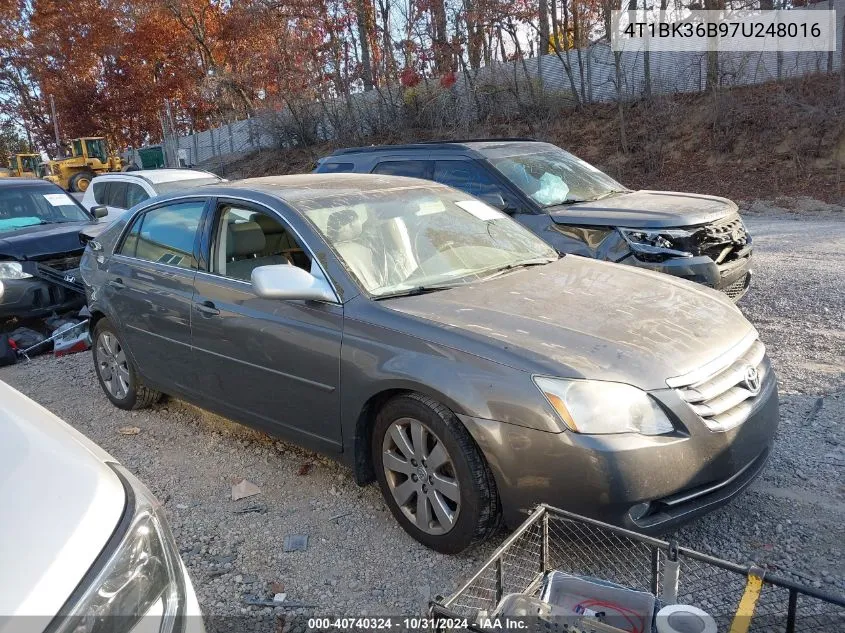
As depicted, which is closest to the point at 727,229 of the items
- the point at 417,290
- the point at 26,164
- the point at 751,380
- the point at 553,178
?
the point at 553,178

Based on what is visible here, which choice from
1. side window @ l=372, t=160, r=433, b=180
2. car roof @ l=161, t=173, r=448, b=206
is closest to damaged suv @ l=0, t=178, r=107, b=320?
car roof @ l=161, t=173, r=448, b=206

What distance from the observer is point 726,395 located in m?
3.08

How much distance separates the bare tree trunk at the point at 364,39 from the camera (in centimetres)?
2384

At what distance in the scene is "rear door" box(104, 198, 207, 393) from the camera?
4.43 metres

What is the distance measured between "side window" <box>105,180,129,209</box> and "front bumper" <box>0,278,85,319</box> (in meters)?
2.92

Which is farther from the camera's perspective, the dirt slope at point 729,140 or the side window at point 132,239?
the dirt slope at point 729,140

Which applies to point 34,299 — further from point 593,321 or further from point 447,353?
point 593,321

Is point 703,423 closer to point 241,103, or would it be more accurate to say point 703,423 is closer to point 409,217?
point 409,217

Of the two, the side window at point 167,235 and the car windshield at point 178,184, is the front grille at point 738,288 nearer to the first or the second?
the side window at point 167,235

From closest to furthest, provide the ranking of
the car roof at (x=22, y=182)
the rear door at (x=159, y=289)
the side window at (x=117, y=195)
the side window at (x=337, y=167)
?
the rear door at (x=159, y=289) → the side window at (x=337, y=167) → the car roof at (x=22, y=182) → the side window at (x=117, y=195)

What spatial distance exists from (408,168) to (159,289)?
3410 millimetres

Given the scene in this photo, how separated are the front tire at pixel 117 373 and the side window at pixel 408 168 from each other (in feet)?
10.3

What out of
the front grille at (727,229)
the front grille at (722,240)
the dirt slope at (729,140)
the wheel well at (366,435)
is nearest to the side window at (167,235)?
the wheel well at (366,435)

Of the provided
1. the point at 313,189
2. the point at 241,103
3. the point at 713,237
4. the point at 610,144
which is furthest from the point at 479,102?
the point at 313,189
